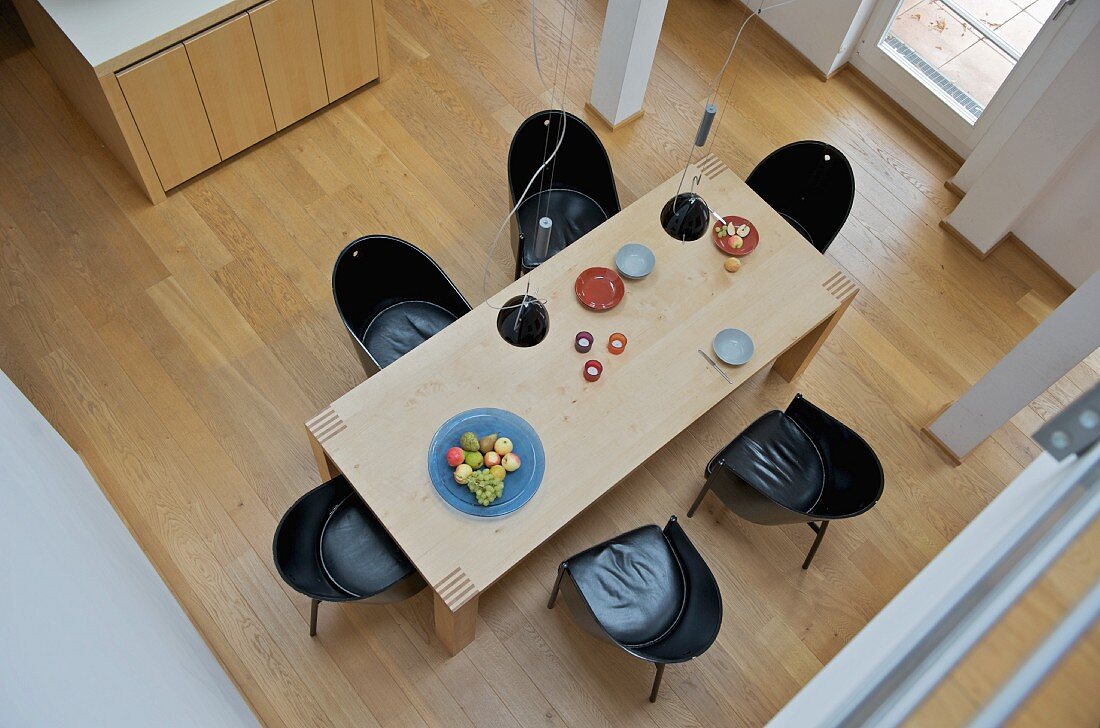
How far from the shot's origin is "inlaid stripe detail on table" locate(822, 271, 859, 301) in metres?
3.59

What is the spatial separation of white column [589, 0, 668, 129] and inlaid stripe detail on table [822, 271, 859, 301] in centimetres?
156

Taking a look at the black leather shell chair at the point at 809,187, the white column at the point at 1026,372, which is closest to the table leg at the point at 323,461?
the black leather shell chair at the point at 809,187

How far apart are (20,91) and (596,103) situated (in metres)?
2.96

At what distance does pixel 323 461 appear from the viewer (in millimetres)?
3264

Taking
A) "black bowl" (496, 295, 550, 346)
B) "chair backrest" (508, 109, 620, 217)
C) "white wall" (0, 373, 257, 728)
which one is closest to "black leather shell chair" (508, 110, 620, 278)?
"chair backrest" (508, 109, 620, 217)

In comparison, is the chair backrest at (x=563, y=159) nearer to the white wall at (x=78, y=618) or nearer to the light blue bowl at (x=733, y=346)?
the light blue bowl at (x=733, y=346)

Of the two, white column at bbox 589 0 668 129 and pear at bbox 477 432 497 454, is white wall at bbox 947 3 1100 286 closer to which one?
white column at bbox 589 0 668 129

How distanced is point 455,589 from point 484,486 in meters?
0.35

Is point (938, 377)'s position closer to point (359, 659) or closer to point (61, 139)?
point (359, 659)

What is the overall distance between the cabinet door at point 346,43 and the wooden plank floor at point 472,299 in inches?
6.1

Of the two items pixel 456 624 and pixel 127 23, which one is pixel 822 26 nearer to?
pixel 127 23

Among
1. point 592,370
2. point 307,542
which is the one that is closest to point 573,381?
point 592,370

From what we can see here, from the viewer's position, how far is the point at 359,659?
3.43 metres

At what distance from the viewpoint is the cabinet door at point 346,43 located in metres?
4.23
